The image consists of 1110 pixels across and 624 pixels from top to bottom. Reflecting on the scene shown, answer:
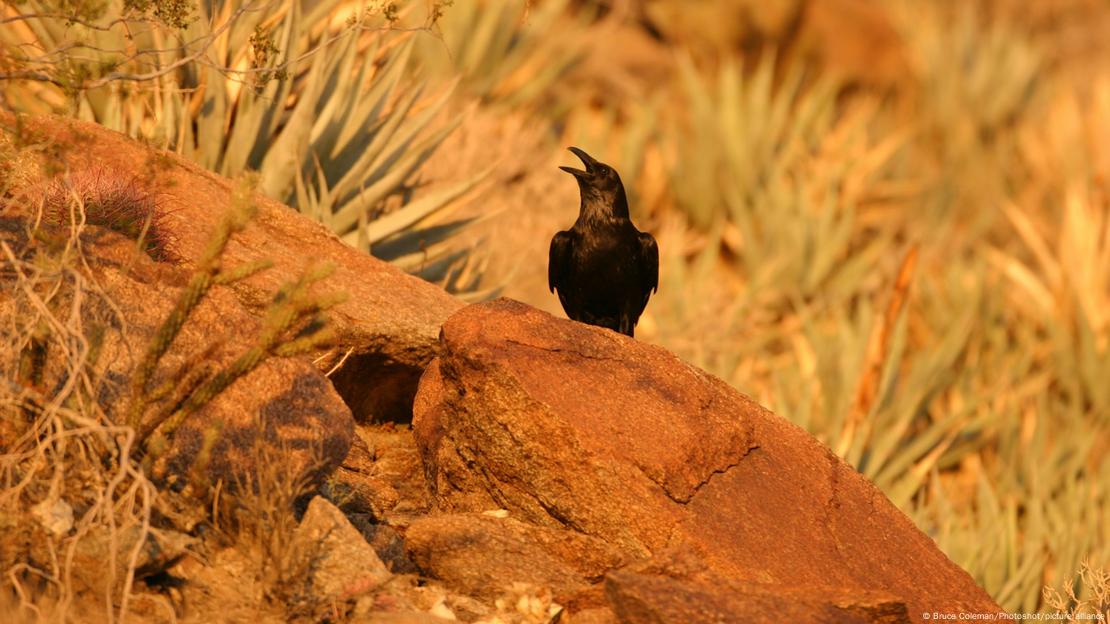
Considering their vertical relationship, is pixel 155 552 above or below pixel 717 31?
below

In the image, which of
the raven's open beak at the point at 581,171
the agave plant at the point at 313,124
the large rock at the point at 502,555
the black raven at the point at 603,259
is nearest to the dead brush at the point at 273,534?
the large rock at the point at 502,555

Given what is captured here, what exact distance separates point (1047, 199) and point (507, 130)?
6.64m

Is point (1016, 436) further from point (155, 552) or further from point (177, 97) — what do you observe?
point (155, 552)

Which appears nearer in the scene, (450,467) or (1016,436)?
(450,467)

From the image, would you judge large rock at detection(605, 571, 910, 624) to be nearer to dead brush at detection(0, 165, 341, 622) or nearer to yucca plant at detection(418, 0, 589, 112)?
dead brush at detection(0, 165, 341, 622)

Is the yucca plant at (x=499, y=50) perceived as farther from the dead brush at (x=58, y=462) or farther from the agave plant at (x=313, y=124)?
the dead brush at (x=58, y=462)

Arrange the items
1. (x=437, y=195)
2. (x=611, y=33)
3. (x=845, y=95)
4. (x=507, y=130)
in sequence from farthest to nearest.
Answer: (x=845, y=95) < (x=611, y=33) < (x=507, y=130) < (x=437, y=195)

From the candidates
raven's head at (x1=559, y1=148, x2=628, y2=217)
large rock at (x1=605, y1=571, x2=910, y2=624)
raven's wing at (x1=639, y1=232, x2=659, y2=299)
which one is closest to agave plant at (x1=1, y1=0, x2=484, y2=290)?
raven's head at (x1=559, y1=148, x2=628, y2=217)

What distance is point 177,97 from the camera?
21.2 ft

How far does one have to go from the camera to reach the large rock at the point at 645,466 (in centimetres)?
429

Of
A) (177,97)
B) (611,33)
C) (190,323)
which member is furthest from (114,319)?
(611,33)

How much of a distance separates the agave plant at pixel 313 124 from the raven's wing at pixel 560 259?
57 centimetres

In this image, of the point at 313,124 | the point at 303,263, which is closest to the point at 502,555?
the point at 303,263

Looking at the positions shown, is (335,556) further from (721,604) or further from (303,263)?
(303,263)
